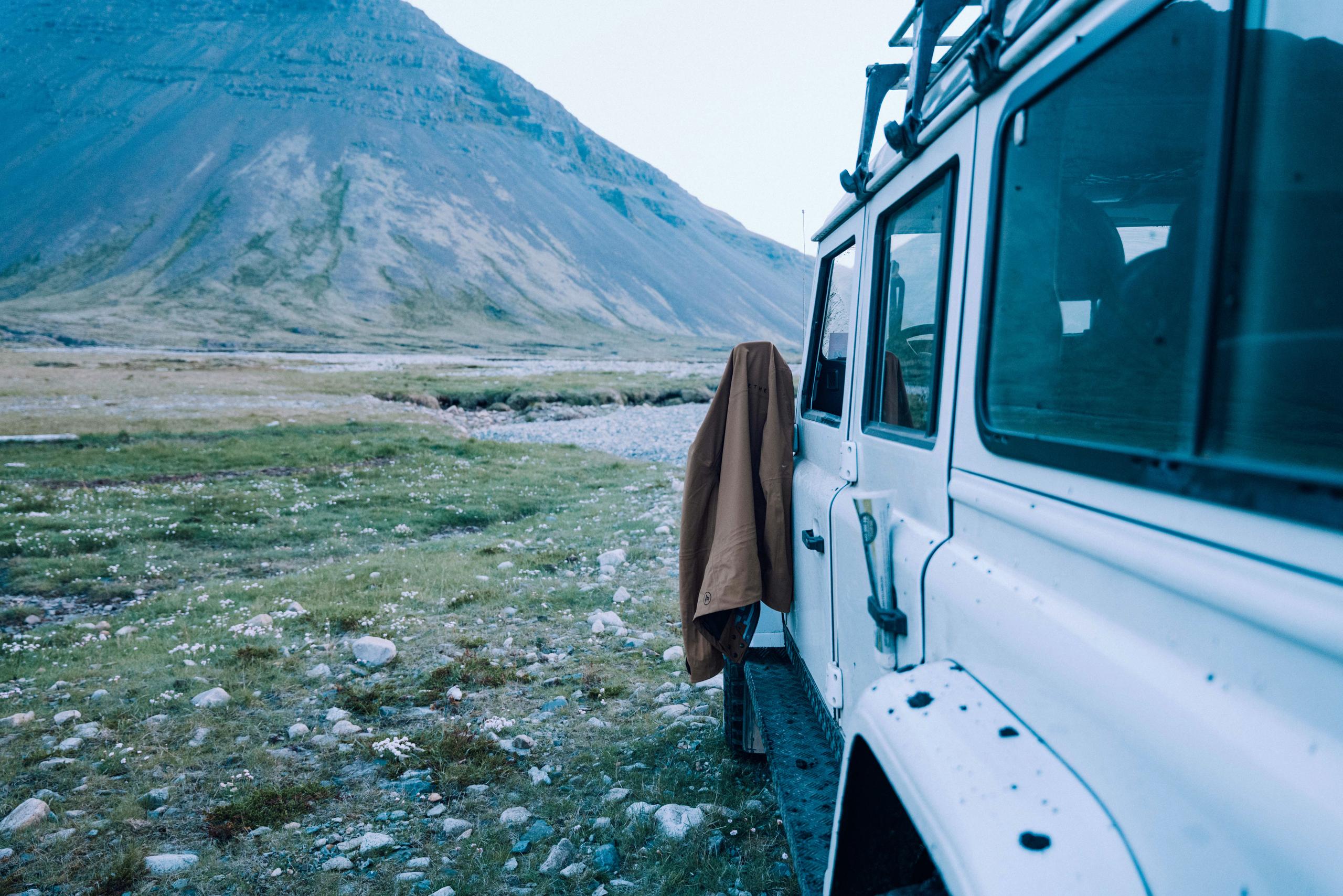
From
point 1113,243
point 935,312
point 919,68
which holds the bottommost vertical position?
point 935,312

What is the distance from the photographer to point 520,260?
15288 centimetres

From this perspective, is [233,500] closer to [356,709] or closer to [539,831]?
[356,709]

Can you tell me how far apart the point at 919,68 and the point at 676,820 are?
3.20 m

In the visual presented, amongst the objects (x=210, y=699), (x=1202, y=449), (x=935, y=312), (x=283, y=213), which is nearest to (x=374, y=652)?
(x=210, y=699)

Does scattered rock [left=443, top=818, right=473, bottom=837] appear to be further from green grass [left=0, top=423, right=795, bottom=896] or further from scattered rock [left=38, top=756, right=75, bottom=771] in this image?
scattered rock [left=38, top=756, right=75, bottom=771]

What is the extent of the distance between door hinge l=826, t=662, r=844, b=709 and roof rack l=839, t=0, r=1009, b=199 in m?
1.68

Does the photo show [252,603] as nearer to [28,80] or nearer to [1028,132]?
[1028,132]

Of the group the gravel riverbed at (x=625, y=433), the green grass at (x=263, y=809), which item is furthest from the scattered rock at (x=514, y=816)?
the gravel riverbed at (x=625, y=433)

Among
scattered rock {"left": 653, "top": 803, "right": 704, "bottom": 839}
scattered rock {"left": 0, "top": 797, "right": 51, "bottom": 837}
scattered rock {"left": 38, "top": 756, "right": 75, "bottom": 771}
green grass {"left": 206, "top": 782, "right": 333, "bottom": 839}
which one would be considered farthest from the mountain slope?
scattered rock {"left": 653, "top": 803, "right": 704, "bottom": 839}

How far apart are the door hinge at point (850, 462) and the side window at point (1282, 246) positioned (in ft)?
5.07

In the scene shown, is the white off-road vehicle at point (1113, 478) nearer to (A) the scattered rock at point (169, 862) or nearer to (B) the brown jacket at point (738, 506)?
(B) the brown jacket at point (738, 506)

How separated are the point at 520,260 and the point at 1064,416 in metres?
158

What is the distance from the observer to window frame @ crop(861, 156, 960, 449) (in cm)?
213

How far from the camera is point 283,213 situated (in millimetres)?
142000
